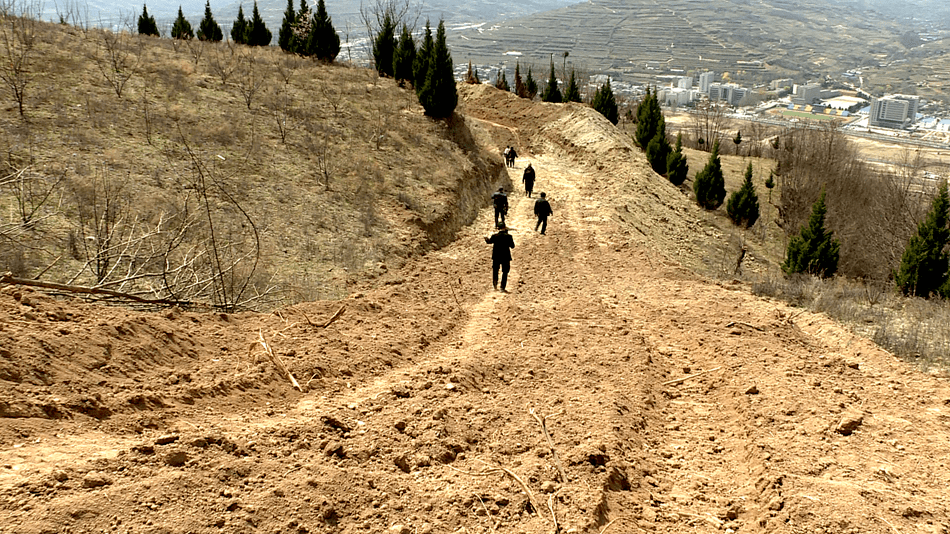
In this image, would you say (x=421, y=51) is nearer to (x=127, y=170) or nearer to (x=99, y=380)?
(x=127, y=170)

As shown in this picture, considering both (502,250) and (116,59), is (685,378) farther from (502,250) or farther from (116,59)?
(116,59)

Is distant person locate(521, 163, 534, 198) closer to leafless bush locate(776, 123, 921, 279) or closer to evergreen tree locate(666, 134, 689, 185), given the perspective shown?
leafless bush locate(776, 123, 921, 279)

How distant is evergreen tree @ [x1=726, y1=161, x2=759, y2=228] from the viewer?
30375 millimetres

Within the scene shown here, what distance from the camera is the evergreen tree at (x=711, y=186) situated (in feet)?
104

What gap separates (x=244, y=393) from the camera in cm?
538

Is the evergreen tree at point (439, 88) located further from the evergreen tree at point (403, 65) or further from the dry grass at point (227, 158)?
the evergreen tree at point (403, 65)

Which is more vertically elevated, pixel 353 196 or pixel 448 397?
pixel 353 196

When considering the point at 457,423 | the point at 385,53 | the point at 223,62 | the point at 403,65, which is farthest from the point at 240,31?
the point at 457,423

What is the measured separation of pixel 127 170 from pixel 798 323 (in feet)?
40.0

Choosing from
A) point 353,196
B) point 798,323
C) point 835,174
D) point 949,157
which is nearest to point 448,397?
point 798,323

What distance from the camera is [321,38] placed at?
95.0ft

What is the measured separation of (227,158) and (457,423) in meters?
10.7

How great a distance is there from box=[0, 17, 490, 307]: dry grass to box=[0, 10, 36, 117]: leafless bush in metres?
0.25

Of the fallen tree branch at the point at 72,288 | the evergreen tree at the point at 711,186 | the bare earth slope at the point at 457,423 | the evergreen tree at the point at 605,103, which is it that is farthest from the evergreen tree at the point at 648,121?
the fallen tree branch at the point at 72,288
